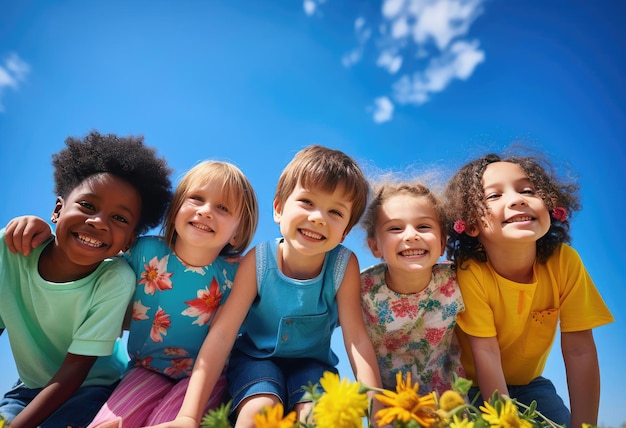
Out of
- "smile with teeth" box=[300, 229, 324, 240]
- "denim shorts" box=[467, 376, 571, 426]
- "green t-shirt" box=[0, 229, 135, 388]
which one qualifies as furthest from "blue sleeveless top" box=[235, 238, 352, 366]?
"denim shorts" box=[467, 376, 571, 426]

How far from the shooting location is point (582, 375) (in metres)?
2.56

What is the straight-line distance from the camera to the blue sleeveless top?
258cm

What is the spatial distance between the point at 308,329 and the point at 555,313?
146cm

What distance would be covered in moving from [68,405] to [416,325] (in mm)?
1987

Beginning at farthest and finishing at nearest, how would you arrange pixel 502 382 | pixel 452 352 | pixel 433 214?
1. pixel 452 352
2. pixel 433 214
3. pixel 502 382

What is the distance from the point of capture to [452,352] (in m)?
2.88

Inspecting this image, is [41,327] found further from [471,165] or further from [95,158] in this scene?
[471,165]

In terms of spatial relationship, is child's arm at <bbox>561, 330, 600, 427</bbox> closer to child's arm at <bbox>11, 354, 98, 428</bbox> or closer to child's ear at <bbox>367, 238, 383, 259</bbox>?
child's ear at <bbox>367, 238, 383, 259</bbox>

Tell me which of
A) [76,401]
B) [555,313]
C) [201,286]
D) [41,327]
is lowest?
[76,401]

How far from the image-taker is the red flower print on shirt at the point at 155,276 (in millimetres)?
2703

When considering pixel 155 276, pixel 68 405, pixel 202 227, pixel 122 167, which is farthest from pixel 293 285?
pixel 68 405

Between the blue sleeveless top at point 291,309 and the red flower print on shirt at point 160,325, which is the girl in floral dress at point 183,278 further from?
the blue sleeveless top at point 291,309

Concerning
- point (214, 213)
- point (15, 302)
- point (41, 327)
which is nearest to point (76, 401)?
point (41, 327)

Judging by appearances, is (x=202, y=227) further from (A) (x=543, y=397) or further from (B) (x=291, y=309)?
(A) (x=543, y=397)
